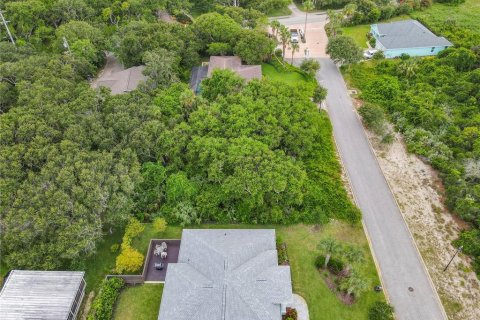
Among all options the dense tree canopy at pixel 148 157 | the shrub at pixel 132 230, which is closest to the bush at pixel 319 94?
the dense tree canopy at pixel 148 157

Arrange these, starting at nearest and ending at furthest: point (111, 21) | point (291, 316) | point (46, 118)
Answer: point (291, 316) → point (46, 118) → point (111, 21)

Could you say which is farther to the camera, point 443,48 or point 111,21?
point 111,21

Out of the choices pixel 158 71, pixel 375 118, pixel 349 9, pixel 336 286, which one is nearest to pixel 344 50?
pixel 375 118

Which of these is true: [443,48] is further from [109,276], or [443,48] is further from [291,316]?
[109,276]

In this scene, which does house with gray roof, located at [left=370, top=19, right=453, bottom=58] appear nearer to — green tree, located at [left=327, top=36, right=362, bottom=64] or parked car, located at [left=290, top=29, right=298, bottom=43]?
green tree, located at [left=327, top=36, right=362, bottom=64]

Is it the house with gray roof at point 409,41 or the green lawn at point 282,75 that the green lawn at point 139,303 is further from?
the house with gray roof at point 409,41

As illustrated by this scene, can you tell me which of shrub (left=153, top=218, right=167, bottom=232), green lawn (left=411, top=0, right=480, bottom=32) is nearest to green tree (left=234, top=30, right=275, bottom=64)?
shrub (left=153, top=218, right=167, bottom=232)

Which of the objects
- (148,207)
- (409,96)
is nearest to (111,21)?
(148,207)
